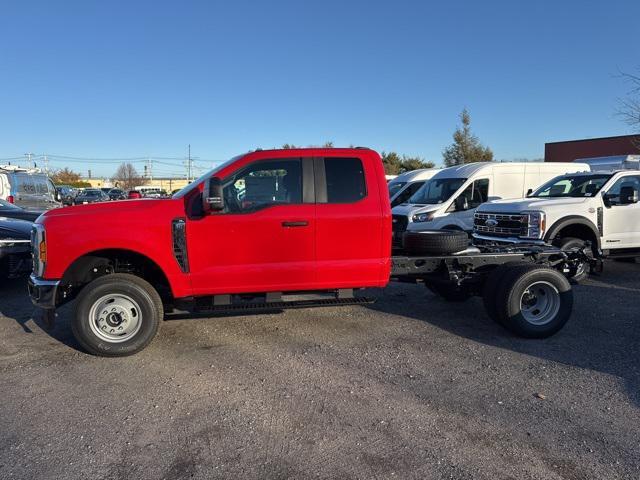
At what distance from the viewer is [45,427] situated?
3.54 metres

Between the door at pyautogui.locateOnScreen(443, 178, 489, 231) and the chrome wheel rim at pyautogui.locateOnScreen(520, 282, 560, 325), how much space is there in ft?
19.9

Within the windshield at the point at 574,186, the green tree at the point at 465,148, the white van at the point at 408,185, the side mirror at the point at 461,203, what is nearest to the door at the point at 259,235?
the windshield at the point at 574,186

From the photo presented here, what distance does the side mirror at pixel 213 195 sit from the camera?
457 centimetres

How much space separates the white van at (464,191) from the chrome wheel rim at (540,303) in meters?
5.71

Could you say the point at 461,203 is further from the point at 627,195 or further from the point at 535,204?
the point at 627,195

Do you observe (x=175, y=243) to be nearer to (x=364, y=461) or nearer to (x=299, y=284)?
(x=299, y=284)

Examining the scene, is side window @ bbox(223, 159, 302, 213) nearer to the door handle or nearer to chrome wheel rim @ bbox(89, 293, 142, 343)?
the door handle

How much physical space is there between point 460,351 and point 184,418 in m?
2.87

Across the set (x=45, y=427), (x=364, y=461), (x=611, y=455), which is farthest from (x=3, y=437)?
(x=611, y=455)

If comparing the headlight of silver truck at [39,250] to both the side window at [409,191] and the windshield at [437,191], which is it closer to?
the windshield at [437,191]

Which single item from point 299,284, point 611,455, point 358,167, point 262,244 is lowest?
point 611,455

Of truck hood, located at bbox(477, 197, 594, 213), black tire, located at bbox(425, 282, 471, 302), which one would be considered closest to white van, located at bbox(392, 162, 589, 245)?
truck hood, located at bbox(477, 197, 594, 213)

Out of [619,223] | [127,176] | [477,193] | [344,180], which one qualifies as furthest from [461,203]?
[127,176]

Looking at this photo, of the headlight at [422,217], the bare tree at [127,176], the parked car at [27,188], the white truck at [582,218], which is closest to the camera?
the white truck at [582,218]
